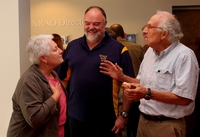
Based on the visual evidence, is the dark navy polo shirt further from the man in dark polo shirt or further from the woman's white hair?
the woman's white hair

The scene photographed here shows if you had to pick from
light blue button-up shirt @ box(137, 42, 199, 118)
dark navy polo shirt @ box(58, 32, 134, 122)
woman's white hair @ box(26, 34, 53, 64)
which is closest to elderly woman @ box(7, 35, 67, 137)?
woman's white hair @ box(26, 34, 53, 64)

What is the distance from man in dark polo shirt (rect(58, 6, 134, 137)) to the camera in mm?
2090

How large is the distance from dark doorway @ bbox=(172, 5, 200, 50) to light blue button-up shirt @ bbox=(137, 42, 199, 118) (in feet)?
10.3

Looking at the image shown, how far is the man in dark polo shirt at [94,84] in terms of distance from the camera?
2.09 meters

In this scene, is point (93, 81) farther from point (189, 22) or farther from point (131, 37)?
point (189, 22)

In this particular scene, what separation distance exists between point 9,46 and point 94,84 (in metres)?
0.84

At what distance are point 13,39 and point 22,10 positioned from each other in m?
0.27

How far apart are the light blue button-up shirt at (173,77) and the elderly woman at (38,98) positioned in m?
0.63

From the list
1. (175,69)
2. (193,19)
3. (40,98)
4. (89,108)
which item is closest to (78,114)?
(89,108)

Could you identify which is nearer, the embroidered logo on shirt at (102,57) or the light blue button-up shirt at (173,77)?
the light blue button-up shirt at (173,77)

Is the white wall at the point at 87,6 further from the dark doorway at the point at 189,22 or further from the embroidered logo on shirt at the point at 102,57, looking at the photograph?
the embroidered logo on shirt at the point at 102,57

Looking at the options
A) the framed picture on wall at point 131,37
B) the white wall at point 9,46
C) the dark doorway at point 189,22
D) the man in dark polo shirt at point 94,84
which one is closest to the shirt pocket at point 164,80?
the man in dark polo shirt at point 94,84

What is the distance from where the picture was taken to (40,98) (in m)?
1.62

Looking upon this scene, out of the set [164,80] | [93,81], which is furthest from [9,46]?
[164,80]
